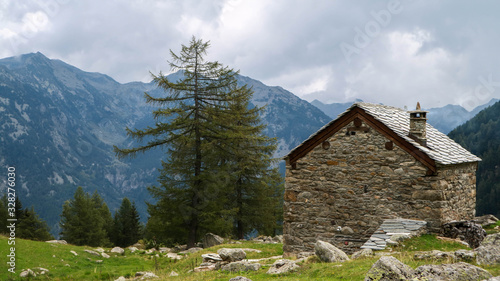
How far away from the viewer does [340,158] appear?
14.6 m

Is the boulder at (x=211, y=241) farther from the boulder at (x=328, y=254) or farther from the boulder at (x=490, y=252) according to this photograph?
the boulder at (x=490, y=252)

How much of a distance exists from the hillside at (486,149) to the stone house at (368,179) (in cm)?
8896

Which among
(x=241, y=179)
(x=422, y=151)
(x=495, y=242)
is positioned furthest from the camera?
(x=241, y=179)

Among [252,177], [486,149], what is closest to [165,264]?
[252,177]

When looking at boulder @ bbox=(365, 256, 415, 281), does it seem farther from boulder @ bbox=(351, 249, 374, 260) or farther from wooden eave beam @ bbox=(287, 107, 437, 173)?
wooden eave beam @ bbox=(287, 107, 437, 173)

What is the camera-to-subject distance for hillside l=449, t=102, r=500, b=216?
91.8 meters

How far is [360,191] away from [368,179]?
54 cm

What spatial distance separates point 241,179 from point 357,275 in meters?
28.1

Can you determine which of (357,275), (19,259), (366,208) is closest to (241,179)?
(19,259)

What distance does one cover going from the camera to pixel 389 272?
5617 mm

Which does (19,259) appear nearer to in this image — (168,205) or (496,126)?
(168,205)

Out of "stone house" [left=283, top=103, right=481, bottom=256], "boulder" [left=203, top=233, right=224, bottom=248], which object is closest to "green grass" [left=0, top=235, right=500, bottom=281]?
"stone house" [left=283, top=103, right=481, bottom=256]

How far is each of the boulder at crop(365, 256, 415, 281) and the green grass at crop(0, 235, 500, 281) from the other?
6.34 feet

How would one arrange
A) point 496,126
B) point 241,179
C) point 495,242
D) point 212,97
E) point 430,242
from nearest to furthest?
1. point 495,242
2. point 430,242
3. point 212,97
4. point 241,179
5. point 496,126
